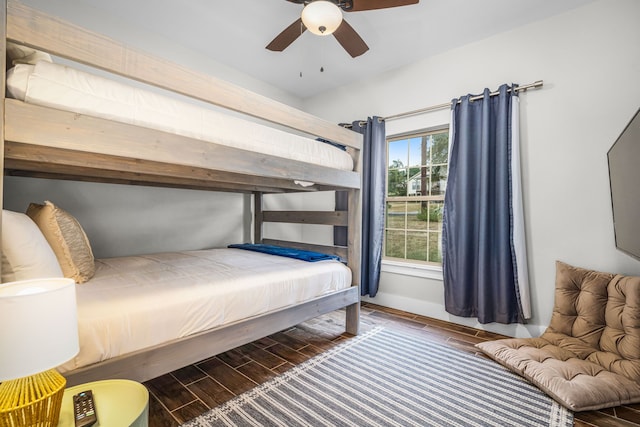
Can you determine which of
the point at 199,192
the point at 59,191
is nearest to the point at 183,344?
the point at 59,191

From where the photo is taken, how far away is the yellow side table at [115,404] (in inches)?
33.4

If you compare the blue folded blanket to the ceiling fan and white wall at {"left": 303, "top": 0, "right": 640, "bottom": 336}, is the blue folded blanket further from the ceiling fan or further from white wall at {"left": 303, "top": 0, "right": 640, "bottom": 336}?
the ceiling fan

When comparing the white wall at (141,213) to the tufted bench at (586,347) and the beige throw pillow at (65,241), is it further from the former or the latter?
the tufted bench at (586,347)

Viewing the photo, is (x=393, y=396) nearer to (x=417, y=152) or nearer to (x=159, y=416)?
(x=159, y=416)

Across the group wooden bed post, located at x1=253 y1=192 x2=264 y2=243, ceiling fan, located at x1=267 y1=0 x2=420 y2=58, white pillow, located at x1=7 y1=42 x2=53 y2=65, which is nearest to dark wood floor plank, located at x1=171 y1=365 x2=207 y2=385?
white pillow, located at x1=7 y1=42 x2=53 y2=65

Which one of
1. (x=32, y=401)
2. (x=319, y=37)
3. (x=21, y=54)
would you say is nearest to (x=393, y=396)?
(x=32, y=401)

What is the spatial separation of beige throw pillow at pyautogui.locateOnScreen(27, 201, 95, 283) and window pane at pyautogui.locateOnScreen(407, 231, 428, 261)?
107 inches

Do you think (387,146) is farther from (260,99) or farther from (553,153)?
(260,99)

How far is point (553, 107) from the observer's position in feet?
7.59

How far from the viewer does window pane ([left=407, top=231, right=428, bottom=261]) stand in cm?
316

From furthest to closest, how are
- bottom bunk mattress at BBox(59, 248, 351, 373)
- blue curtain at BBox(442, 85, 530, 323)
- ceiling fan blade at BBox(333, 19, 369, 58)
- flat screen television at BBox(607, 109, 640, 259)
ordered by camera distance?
blue curtain at BBox(442, 85, 530, 323), ceiling fan blade at BBox(333, 19, 369, 58), flat screen television at BBox(607, 109, 640, 259), bottom bunk mattress at BBox(59, 248, 351, 373)

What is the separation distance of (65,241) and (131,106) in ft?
2.50

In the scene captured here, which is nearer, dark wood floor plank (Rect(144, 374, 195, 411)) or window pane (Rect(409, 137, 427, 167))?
dark wood floor plank (Rect(144, 374, 195, 411))

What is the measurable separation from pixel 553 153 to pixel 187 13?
3066 mm
